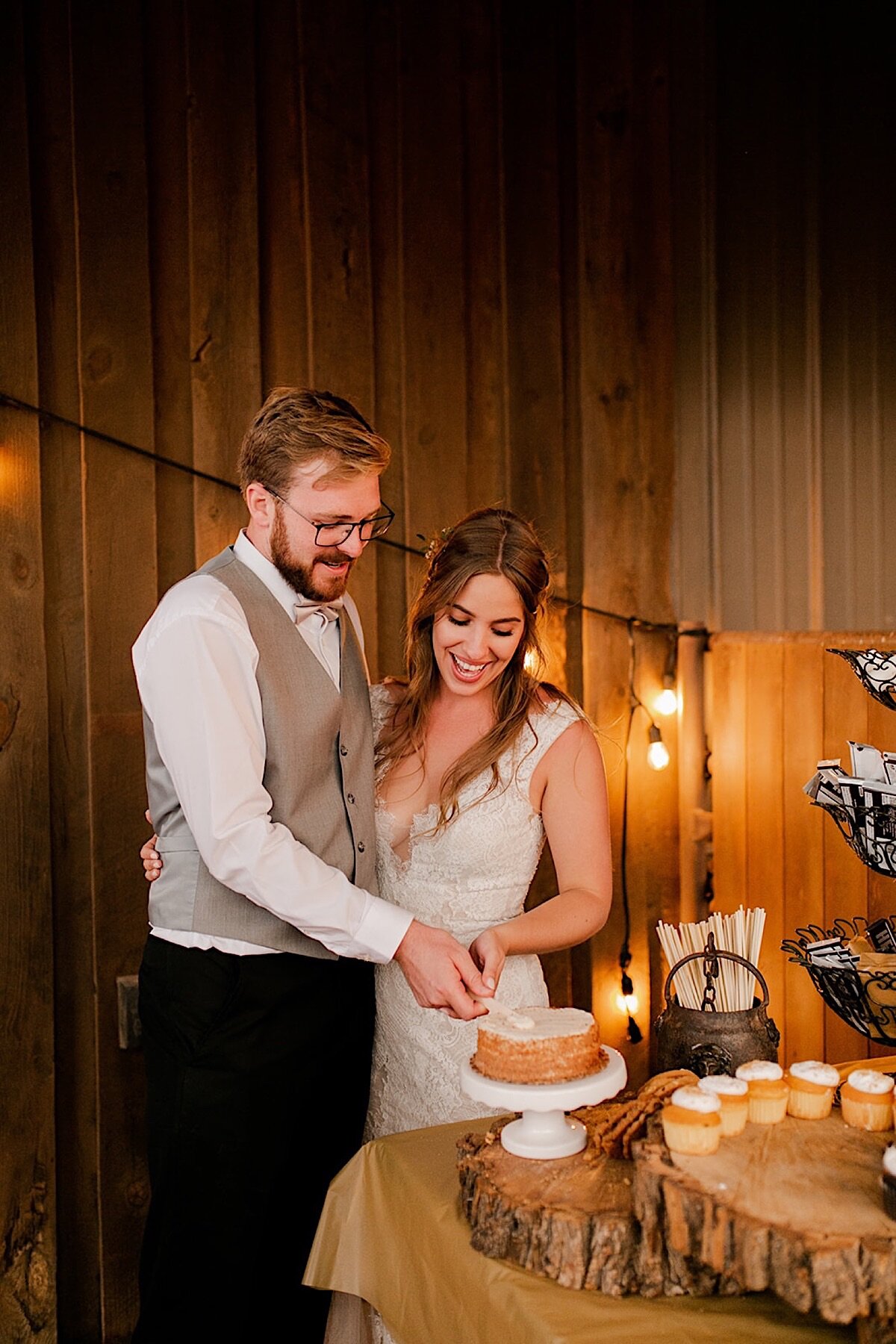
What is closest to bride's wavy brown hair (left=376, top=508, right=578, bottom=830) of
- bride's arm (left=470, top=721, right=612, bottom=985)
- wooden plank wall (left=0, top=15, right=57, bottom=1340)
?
bride's arm (left=470, top=721, right=612, bottom=985)

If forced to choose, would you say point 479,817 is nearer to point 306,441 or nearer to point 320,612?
point 320,612

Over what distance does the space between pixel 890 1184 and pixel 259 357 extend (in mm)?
2291

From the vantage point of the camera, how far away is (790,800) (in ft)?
9.93

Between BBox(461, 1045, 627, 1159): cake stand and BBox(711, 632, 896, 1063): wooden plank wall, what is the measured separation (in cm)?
145

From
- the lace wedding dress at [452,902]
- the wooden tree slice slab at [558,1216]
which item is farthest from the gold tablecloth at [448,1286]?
the lace wedding dress at [452,902]

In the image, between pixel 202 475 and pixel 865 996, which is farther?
pixel 202 475

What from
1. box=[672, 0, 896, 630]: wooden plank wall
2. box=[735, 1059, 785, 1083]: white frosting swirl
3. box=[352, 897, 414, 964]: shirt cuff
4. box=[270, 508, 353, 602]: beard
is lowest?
box=[735, 1059, 785, 1083]: white frosting swirl

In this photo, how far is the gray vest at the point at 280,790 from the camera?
1.91m

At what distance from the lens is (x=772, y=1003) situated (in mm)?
3150

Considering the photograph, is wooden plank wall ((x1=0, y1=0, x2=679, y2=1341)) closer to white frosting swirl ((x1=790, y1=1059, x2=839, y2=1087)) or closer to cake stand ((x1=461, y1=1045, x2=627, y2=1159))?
cake stand ((x1=461, y1=1045, x2=627, y2=1159))

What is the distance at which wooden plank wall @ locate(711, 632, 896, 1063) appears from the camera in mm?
2773

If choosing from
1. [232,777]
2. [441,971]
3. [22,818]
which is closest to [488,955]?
[441,971]

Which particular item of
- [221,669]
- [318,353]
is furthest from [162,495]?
[221,669]

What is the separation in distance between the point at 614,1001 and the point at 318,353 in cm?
195
